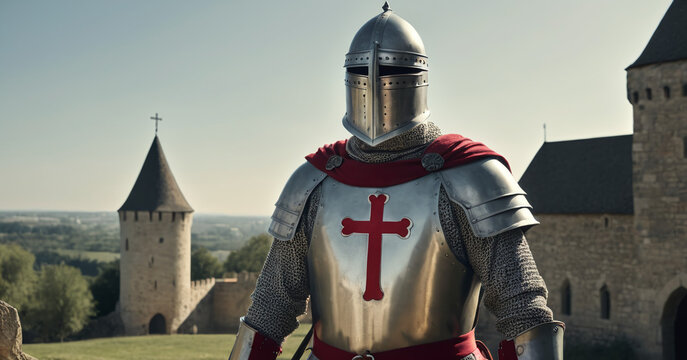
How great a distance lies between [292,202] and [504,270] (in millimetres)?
1129

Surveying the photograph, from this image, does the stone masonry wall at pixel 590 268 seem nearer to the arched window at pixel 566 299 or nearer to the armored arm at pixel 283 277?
the arched window at pixel 566 299

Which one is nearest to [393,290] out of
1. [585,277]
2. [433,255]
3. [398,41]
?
[433,255]

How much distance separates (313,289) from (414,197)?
0.70 m

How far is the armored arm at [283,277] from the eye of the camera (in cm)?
356

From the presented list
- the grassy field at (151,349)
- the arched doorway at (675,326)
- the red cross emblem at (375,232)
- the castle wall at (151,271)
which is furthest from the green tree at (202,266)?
the red cross emblem at (375,232)

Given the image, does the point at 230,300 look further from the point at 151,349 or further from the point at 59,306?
the point at 151,349

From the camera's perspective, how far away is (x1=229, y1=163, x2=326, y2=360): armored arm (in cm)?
356

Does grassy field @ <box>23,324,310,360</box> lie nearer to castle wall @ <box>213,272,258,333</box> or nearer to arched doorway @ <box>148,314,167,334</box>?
arched doorway @ <box>148,314,167,334</box>

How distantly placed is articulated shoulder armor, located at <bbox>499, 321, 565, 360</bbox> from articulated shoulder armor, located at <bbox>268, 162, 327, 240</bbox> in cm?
122

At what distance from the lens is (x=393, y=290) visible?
3244 millimetres

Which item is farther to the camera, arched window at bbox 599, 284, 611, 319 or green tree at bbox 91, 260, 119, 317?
green tree at bbox 91, 260, 119, 317

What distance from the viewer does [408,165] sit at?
3447mm

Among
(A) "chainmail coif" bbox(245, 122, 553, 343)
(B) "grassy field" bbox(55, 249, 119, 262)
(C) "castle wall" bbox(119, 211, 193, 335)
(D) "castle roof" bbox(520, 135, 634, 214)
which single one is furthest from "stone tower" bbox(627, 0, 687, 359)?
(B) "grassy field" bbox(55, 249, 119, 262)

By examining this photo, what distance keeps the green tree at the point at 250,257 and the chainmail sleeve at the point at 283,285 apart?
163ft
